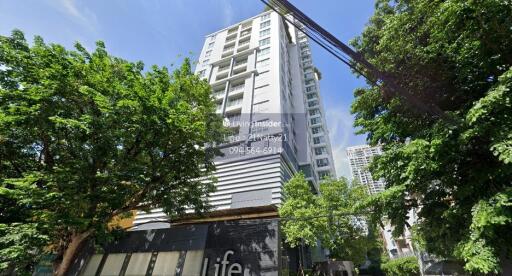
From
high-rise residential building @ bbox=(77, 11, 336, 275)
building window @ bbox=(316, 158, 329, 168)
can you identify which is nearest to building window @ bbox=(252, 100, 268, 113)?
high-rise residential building @ bbox=(77, 11, 336, 275)

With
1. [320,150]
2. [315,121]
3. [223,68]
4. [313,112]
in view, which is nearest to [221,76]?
[223,68]

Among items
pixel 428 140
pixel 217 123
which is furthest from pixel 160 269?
pixel 428 140

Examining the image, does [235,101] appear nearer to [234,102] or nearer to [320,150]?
[234,102]

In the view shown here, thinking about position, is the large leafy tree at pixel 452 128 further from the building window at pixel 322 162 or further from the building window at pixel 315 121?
the building window at pixel 315 121

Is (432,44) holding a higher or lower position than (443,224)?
higher

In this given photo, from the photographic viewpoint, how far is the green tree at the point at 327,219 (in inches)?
602

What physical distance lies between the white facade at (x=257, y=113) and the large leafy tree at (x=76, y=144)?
222 inches

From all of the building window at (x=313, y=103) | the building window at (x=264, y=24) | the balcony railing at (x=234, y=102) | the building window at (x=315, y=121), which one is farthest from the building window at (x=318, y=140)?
the building window at (x=264, y=24)

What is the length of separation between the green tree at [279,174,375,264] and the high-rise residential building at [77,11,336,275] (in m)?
1.51

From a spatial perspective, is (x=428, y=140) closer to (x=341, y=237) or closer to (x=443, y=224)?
(x=443, y=224)

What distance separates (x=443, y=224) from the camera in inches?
271

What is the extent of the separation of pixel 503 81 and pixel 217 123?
36.1ft

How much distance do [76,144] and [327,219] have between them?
14891mm

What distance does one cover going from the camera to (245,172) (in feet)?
68.9
